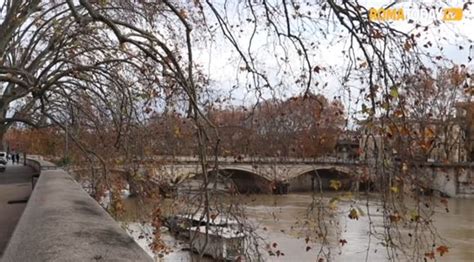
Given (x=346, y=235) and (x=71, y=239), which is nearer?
(x=71, y=239)

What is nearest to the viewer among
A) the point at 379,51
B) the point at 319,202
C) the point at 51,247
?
the point at 51,247

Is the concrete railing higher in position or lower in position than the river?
higher

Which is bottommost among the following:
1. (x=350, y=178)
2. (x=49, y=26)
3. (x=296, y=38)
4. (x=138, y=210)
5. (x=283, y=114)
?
(x=138, y=210)

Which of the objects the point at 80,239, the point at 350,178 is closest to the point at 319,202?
the point at 350,178

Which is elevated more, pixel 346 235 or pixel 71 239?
pixel 71 239

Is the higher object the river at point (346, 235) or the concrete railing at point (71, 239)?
the concrete railing at point (71, 239)

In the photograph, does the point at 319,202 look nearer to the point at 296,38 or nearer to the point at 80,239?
the point at 296,38

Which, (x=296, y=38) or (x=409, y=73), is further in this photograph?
(x=296, y=38)

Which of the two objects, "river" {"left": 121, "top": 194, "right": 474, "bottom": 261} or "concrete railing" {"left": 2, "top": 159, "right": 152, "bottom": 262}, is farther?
"river" {"left": 121, "top": 194, "right": 474, "bottom": 261}

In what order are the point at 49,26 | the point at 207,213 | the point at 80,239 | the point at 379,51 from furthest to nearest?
1. the point at 49,26
2. the point at 207,213
3. the point at 379,51
4. the point at 80,239

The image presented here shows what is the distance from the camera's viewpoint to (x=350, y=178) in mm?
4559

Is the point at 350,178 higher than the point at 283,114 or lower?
lower

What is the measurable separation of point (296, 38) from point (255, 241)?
4.92ft

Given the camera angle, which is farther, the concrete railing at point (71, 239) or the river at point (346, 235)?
the river at point (346, 235)
